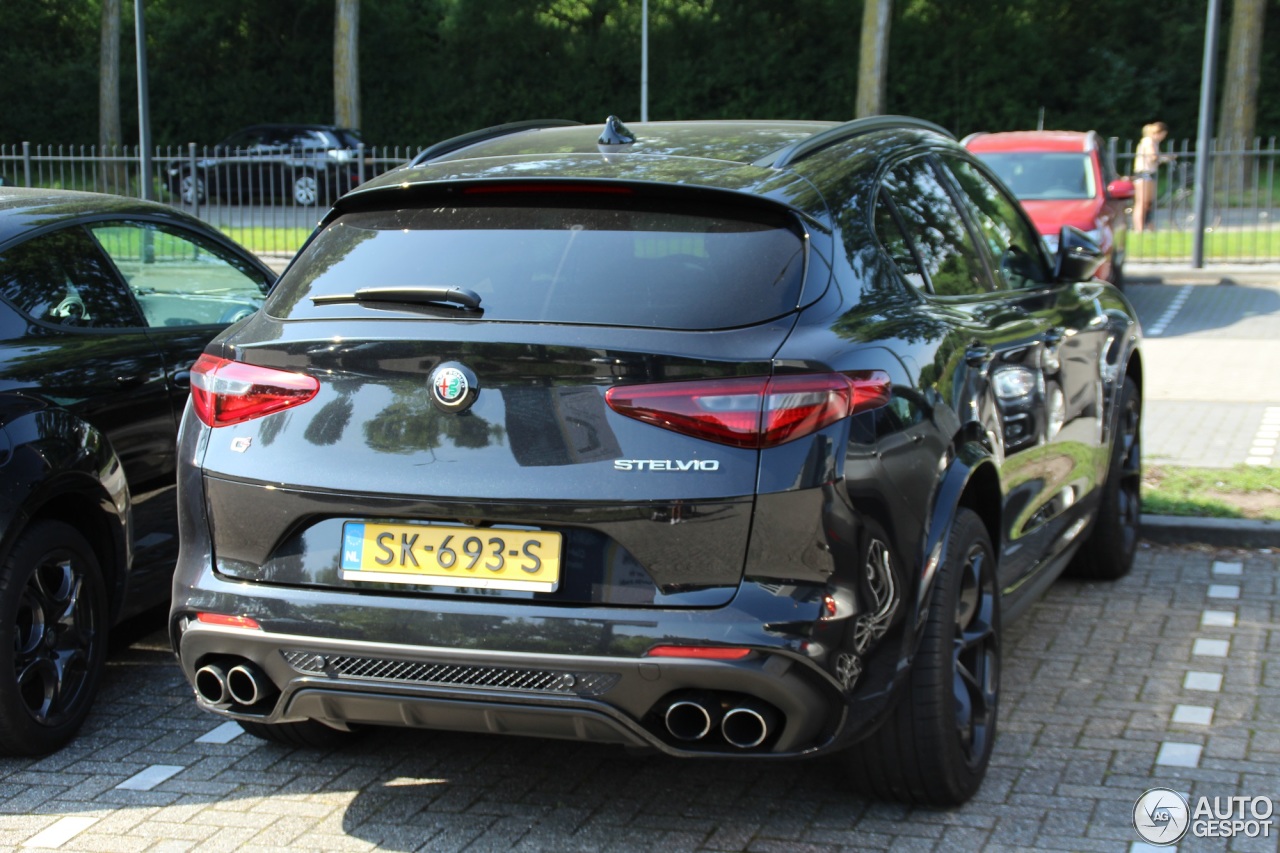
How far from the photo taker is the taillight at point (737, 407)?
3178mm

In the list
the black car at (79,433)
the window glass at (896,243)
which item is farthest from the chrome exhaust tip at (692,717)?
the black car at (79,433)

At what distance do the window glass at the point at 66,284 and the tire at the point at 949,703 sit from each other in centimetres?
281

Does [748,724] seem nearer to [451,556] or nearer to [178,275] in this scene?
[451,556]

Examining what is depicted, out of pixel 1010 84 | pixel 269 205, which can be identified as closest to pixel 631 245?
pixel 269 205

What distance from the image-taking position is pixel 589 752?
4.32 meters

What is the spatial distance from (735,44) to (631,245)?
40029 mm

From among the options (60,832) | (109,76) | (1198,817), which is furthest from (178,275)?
(109,76)

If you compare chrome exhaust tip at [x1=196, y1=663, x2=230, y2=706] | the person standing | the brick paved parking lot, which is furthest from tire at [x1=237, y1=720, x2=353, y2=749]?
the person standing

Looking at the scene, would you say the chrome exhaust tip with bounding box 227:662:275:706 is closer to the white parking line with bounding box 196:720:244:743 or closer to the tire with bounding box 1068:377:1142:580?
the white parking line with bounding box 196:720:244:743

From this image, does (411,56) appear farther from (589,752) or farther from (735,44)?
(589,752)

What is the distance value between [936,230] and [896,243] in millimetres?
435

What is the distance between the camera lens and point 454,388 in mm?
3316

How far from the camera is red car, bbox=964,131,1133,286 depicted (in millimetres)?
15196

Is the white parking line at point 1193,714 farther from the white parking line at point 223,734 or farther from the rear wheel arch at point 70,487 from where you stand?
the rear wheel arch at point 70,487
